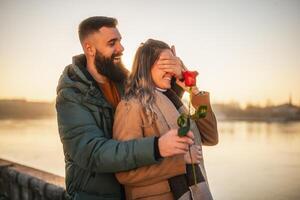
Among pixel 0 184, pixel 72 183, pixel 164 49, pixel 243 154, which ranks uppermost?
pixel 164 49

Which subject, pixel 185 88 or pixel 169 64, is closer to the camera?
pixel 169 64

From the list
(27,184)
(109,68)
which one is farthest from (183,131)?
(27,184)

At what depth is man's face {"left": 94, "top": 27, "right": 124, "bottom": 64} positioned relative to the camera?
2.67 m

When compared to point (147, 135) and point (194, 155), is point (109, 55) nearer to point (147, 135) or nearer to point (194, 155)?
point (147, 135)

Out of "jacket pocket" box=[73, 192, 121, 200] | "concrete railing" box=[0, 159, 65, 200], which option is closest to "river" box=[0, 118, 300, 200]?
"concrete railing" box=[0, 159, 65, 200]

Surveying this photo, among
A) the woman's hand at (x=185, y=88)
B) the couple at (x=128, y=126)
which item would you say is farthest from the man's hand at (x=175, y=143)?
the woman's hand at (x=185, y=88)

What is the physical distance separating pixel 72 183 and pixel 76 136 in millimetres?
468

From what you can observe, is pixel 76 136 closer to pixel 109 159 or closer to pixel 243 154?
pixel 109 159

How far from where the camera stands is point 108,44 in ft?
8.80

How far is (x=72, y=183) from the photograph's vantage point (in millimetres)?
2621

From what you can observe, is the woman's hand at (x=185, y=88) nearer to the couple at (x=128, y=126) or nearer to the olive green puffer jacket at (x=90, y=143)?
the couple at (x=128, y=126)

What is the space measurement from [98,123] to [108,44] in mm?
579

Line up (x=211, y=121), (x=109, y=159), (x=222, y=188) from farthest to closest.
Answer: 1. (x=222, y=188)
2. (x=211, y=121)
3. (x=109, y=159)

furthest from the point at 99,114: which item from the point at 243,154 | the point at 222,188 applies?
the point at 243,154
